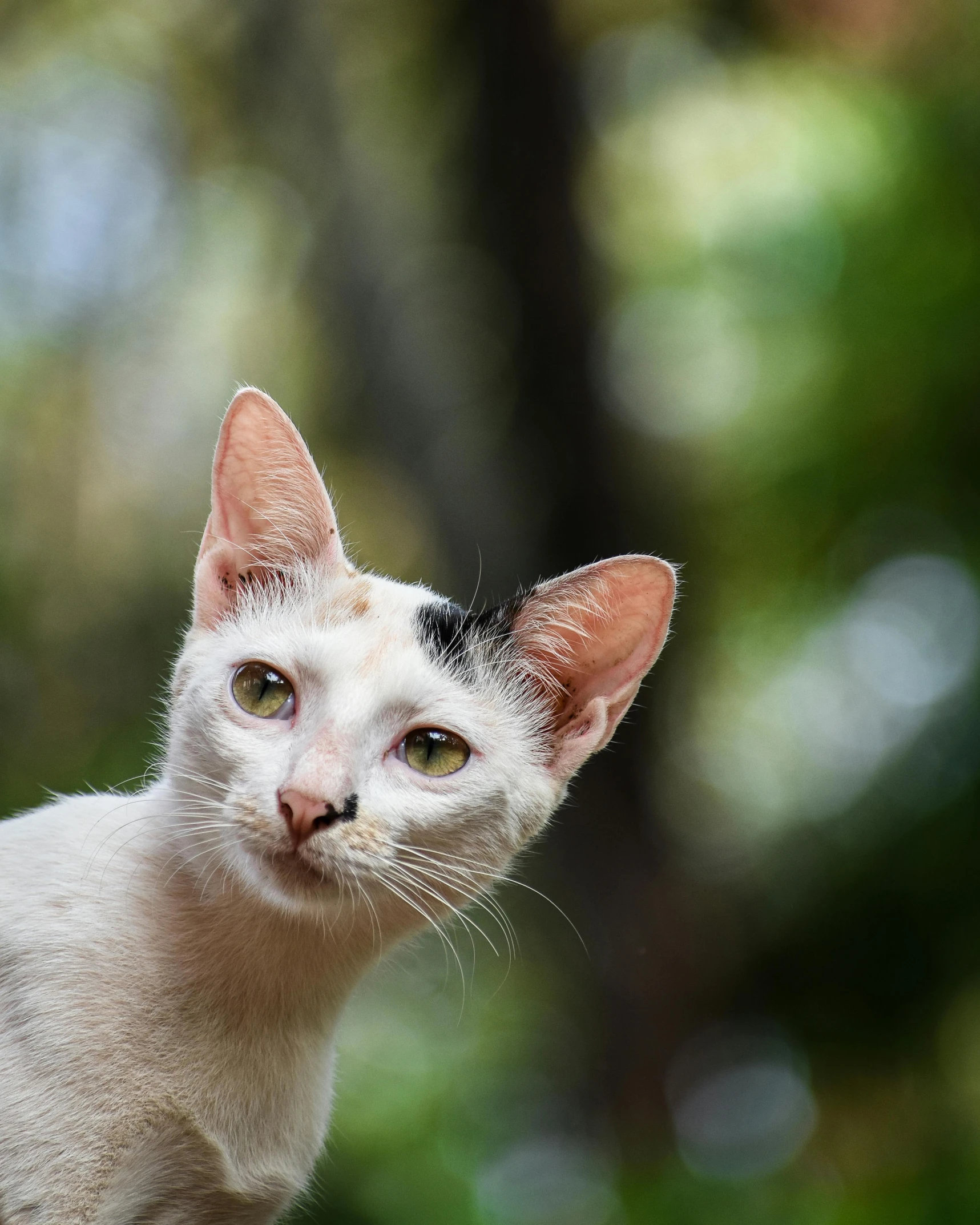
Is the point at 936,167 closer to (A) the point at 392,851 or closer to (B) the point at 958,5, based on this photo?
(B) the point at 958,5

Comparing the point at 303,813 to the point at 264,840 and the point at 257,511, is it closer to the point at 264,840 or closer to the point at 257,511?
the point at 264,840

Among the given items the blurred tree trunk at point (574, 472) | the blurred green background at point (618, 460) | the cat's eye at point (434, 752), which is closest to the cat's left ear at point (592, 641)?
the cat's eye at point (434, 752)

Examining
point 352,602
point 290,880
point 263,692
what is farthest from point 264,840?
point 352,602

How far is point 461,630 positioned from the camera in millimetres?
1017

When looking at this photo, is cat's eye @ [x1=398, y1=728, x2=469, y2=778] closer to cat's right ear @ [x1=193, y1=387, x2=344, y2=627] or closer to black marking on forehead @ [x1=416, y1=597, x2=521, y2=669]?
black marking on forehead @ [x1=416, y1=597, x2=521, y2=669]

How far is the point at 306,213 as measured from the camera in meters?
2.09

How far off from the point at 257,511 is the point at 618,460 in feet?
4.32

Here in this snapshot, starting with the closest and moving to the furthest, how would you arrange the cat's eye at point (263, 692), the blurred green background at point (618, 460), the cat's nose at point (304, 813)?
the cat's nose at point (304, 813) < the cat's eye at point (263, 692) < the blurred green background at point (618, 460)

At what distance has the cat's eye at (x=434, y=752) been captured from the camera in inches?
35.9

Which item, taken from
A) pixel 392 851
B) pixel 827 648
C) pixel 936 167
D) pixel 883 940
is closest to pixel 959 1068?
pixel 883 940

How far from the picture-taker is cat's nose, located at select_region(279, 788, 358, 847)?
0.79 metres

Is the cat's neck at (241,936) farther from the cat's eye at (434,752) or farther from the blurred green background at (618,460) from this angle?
the blurred green background at (618,460)

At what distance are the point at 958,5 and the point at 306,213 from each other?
4.47ft

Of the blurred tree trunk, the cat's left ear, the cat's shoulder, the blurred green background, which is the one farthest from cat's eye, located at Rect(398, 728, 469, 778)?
the blurred tree trunk
